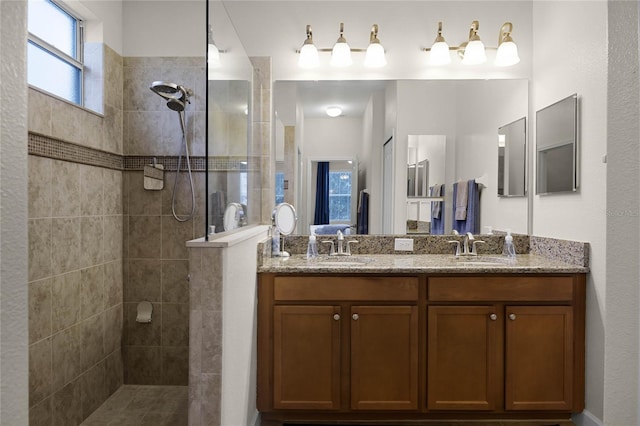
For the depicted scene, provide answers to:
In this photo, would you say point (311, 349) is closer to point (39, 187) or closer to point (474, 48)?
point (39, 187)

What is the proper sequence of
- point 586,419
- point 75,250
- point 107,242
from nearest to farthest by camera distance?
point 586,419 < point 75,250 < point 107,242

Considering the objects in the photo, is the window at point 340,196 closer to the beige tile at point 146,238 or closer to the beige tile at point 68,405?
the beige tile at point 146,238

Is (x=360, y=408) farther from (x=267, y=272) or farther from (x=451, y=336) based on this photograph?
(x=267, y=272)

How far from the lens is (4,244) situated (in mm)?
443

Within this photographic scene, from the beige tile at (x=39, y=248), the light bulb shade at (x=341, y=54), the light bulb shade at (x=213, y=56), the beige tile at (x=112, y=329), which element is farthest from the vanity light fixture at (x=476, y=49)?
the beige tile at (x=112, y=329)

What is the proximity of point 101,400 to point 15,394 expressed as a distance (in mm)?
2358

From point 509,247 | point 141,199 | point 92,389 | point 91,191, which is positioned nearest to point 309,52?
point 141,199

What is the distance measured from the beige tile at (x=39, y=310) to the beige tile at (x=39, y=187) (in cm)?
35

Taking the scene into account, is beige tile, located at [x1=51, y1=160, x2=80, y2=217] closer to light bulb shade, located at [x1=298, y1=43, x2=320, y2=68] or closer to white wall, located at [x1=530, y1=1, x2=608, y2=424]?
light bulb shade, located at [x1=298, y1=43, x2=320, y2=68]

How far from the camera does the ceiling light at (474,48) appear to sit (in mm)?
2523

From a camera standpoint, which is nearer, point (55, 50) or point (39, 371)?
point (39, 371)

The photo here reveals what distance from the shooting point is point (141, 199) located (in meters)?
2.60

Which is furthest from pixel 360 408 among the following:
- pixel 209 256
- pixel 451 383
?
pixel 209 256

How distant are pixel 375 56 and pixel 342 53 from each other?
221mm
